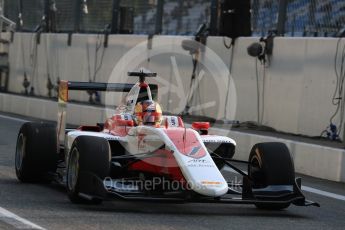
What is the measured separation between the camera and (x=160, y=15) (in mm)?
23359

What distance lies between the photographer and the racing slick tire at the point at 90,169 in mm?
9273

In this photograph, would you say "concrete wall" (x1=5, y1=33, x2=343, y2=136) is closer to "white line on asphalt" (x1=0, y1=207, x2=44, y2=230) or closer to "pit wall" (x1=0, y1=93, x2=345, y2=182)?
"pit wall" (x1=0, y1=93, x2=345, y2=182)

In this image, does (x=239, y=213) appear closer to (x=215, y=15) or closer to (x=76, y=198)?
(x=76, y=198)

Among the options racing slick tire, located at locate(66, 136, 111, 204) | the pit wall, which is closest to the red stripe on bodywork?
racing slick tire, located at locate(66, 136, 111, 204)

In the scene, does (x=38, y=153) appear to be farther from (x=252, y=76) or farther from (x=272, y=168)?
(x=252, y=76)

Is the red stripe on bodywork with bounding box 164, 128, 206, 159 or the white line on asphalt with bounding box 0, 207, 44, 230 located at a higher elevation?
the red stripe on bodywork with bounding box 164, 128, 206, 159

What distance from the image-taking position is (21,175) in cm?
1130

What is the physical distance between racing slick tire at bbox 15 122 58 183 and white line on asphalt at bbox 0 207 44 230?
2083 mm

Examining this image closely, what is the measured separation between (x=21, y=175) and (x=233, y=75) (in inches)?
337

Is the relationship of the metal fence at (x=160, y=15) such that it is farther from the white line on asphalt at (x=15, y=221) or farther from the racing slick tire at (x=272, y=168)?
the white line on asphalt at (x=15, y=221)

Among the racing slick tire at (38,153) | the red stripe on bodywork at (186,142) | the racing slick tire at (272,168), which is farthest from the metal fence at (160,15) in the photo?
the red stripe on bodywork at (186,142)

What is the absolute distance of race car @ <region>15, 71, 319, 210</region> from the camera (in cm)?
927

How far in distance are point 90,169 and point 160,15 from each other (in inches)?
565

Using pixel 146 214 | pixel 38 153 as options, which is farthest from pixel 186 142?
pixel 38 153
